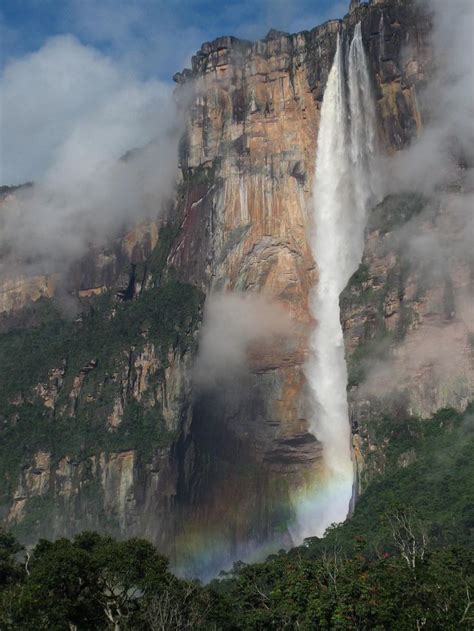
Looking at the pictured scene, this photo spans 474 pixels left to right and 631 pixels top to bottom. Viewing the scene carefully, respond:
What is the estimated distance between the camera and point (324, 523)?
80.4 metres

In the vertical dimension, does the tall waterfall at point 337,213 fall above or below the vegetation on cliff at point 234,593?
above

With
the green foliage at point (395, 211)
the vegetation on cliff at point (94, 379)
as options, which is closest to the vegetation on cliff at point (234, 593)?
the green foliage at point (395, 211)

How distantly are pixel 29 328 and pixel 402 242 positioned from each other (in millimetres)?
51075

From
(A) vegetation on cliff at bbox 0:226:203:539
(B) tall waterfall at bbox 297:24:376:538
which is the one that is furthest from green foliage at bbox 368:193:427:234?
(A) vegetation on cliff at bbox 0:226:203:539

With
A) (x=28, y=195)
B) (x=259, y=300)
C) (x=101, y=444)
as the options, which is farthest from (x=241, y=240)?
(x=28, y=195)

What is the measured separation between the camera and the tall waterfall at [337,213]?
3361 inches

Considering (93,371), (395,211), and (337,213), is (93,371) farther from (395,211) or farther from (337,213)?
(395,211)

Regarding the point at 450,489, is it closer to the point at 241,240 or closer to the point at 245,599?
the point at 245,599

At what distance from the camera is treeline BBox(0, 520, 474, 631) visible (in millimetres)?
33812

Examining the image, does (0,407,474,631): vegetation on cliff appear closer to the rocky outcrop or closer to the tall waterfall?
the rocky outcrop

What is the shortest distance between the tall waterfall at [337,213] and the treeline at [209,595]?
41.5 m

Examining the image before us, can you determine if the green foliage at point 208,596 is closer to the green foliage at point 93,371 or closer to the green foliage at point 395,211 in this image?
the green foliage at point 395,211

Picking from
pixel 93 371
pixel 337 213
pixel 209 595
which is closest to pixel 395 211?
pixel 337 213

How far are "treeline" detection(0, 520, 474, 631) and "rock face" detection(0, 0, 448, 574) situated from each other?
34989 millimetres
